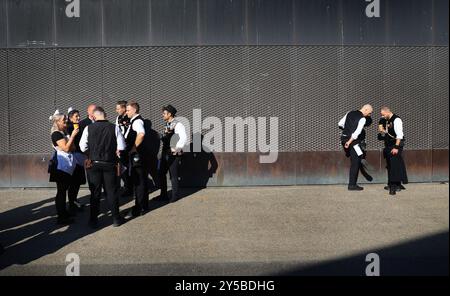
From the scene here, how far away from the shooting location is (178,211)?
7.81 meters

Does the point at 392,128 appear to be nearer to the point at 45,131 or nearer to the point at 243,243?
the point at 243,243

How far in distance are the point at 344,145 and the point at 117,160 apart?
4.46 metres

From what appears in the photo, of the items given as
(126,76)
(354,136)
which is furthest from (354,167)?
(126,76)

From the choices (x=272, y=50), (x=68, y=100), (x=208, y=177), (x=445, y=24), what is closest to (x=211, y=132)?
(x=208, y=177)

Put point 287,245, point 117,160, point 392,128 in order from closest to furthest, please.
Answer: point 287,245 < point 117,160 < point 392,128

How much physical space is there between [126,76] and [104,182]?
11.2 ft

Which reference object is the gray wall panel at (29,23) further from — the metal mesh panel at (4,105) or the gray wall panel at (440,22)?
the gray wall panel at (440,22)

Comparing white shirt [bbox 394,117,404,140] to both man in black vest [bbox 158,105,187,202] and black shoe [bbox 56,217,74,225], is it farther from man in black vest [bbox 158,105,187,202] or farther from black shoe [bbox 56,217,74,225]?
black shoe [bbox 56,217,74,225]

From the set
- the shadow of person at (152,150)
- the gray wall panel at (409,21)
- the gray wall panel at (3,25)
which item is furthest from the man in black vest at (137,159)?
the gray wall panel at (409,21)

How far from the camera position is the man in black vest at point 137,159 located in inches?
292

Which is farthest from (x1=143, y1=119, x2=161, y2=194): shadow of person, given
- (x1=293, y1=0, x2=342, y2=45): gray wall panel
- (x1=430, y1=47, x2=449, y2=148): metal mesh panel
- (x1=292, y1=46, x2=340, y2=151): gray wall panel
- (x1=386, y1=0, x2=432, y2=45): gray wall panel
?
(x1=430, y1=47, x2=449, y2=148): metal mesh panel

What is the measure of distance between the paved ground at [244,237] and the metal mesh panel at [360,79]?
6.41 feet

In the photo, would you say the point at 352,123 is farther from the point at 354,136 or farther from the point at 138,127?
the point at 138,127

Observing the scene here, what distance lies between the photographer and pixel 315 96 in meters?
9.85
